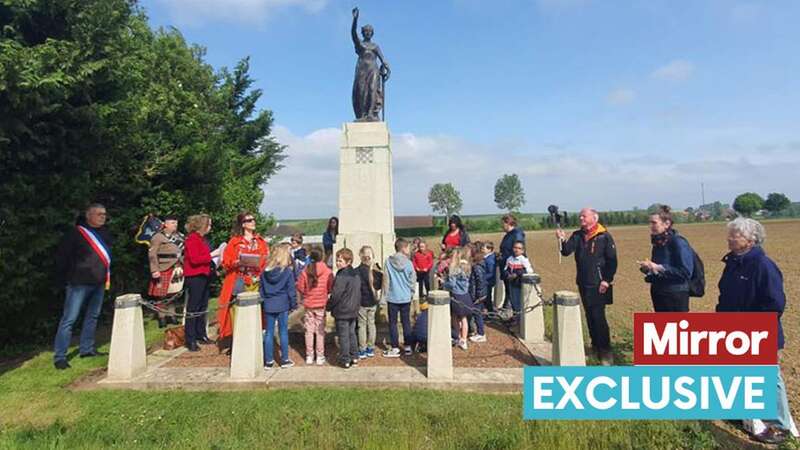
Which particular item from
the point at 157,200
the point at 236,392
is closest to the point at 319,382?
the point at 236,392

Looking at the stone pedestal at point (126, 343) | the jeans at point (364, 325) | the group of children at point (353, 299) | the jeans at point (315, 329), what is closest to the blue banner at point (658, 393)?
the group of children at point (353, 299)

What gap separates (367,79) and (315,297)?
19.0 feet

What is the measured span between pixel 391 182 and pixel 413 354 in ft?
14.2

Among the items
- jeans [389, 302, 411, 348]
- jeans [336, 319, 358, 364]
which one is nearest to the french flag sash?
jeans [336, 319, 358, 364]

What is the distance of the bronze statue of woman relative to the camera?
923cm

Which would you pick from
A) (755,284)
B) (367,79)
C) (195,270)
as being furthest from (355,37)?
(755,284)

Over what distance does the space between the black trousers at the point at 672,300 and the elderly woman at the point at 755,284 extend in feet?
2.41

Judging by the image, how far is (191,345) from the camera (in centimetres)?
618

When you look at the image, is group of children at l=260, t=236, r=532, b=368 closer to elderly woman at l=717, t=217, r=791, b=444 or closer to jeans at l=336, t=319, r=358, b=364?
jeans at l=336, t=319, r=358, b=364

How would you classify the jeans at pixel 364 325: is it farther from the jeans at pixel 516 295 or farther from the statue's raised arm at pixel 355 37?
the statue's raised arm at pixel 355 37

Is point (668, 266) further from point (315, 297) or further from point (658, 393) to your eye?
point (315, 297)

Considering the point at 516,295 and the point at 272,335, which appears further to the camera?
the point at 516,295

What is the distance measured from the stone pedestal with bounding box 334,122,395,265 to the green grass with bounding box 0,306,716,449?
15.2 ft

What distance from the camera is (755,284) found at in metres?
3.55
